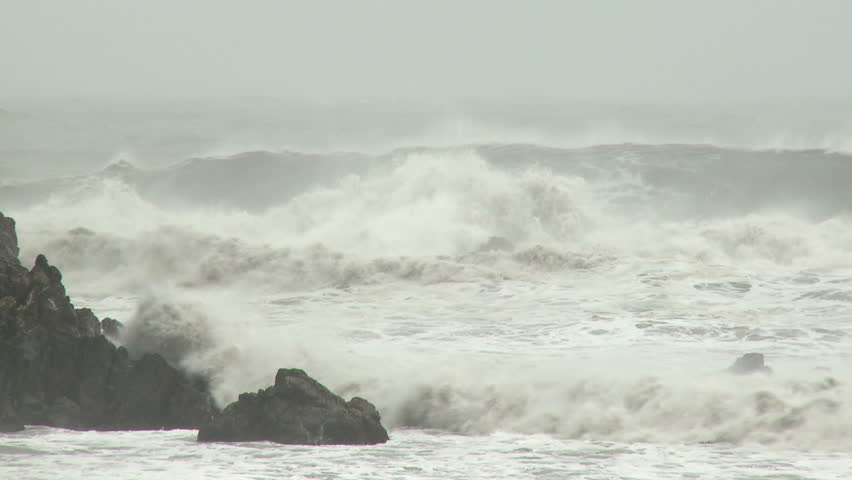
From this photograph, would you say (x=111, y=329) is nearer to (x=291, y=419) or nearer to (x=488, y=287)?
(x=291, y=419)

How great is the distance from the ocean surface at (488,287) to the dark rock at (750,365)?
10.4 inches

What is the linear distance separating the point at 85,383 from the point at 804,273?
13.0 metres

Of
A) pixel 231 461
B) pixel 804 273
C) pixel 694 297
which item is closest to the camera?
pixel 231 461

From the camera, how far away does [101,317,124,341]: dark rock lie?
15102 millimetres

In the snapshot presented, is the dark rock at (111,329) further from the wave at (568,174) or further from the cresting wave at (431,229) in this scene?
the wave at (568,174)

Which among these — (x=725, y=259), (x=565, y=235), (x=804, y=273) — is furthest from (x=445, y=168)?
(x=804, y=273)

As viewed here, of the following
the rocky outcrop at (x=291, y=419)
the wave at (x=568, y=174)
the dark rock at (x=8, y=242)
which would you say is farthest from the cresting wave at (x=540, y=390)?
the wave at (x=568, y=174)

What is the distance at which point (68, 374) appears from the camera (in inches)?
498

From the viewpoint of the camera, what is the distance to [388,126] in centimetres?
4631

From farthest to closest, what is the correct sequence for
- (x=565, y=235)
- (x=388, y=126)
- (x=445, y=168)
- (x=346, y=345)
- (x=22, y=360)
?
(x=388, y=126) → (x=445, y=168) → (x=565, y=235) → (x=346, y=345) → (x=22, y=360)

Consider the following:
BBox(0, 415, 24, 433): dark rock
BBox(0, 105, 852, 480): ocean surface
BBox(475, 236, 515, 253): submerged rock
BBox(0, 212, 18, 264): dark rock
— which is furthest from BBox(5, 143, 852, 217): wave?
BBox(0, 415, 24, 433): dark rock

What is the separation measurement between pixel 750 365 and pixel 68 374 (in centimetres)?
724

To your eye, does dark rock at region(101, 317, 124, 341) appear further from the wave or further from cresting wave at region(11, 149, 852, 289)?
the wave

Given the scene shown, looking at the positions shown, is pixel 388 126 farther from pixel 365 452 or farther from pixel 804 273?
pixel 365 452
